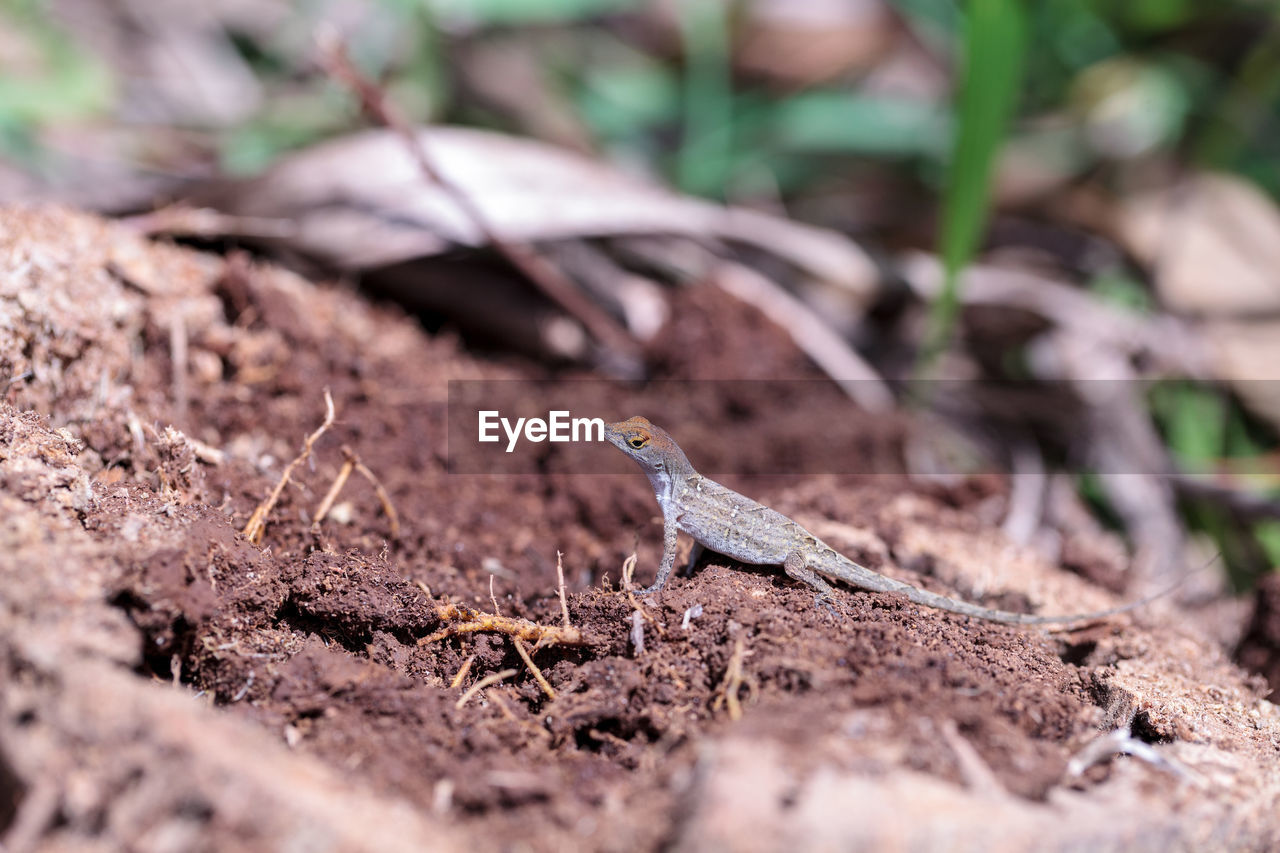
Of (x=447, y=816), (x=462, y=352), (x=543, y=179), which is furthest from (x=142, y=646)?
(x=543, y=179)

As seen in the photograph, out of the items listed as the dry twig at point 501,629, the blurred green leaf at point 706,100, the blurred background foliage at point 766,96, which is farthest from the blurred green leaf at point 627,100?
the dry twig at point 501,629

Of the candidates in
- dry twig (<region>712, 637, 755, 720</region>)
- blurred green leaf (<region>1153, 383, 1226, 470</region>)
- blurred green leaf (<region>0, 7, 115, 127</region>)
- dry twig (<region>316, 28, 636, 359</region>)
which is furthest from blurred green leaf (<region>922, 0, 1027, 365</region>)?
blurred green leaf (<region>0, 7, 115, 127</region>)

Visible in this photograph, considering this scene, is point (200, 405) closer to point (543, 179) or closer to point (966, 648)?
point (543, 179)

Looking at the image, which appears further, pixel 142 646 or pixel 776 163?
pixel 776 163

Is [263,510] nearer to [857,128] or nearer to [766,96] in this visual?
[857,128]

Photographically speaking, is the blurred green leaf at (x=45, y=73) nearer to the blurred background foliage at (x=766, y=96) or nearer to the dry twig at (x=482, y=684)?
the blurred background foliage at (x=766, y=96)

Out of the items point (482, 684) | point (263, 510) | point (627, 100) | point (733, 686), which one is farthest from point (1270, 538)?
point (627, 100)

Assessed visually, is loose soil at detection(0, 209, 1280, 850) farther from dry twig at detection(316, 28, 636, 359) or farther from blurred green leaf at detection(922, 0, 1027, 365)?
blurred green leaf at detection(922, 0, 1027, 365)

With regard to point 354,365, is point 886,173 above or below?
above
